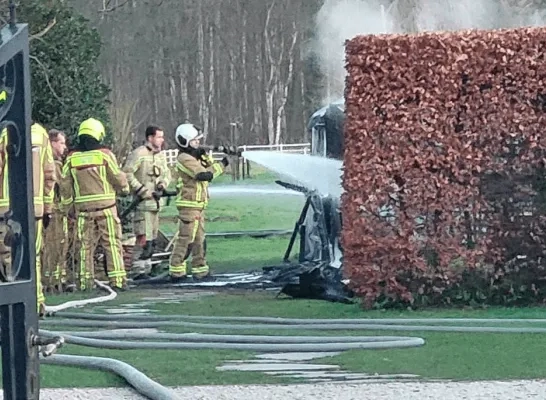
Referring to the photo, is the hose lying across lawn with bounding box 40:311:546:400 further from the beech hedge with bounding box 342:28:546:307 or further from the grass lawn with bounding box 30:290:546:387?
the beech hedge with bounding box 342:28:546:307

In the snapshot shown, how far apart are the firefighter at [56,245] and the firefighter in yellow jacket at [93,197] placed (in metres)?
0.15

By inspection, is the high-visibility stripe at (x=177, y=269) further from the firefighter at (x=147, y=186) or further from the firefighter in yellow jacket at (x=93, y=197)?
the firefighter in yellow jacket at (x=93, y=197)

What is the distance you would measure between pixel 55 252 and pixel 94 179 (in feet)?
3.16

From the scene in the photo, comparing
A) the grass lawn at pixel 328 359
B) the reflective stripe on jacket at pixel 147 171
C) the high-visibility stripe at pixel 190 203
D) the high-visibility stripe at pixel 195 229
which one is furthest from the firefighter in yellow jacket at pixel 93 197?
the reflective stripe on jacket at pixel 147 171

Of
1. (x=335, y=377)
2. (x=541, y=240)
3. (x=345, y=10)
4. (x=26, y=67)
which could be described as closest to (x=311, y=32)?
(x=345, y=10)

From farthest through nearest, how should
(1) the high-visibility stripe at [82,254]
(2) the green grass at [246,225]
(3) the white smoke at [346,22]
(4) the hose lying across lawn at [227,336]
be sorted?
(3) the white smoke at [346,22]
(2) the green grass at [246,225]
(1) the high-visibility stripe at [82,254]
(4) the hose lying across lawn at [227,336]

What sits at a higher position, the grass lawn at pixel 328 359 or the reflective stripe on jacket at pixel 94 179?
the reflective stripe on jacket at pixel 94 179

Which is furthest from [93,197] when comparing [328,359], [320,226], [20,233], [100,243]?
[20,233]

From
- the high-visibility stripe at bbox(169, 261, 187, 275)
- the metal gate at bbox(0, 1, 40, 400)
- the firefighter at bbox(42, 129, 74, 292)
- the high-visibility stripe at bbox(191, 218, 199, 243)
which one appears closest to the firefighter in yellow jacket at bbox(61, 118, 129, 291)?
the firefighter at bbox(42, 129, 74, 292)

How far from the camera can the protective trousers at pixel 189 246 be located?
15.4 metres

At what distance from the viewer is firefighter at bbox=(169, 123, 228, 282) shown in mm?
15392

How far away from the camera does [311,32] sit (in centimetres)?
5294

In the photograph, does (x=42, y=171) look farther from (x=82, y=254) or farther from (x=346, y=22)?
(x=346, y=22)

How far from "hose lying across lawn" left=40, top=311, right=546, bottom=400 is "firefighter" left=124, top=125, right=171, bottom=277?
4.66 meters
